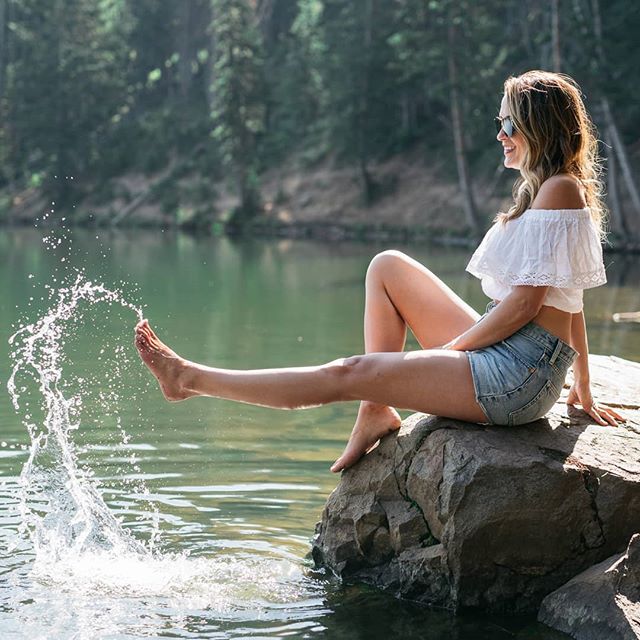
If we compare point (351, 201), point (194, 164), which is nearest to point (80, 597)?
point (351, 201)

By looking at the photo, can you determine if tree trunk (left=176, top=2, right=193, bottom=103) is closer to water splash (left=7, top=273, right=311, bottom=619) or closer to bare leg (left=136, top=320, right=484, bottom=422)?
water splash (left=7, top=273, right=311, bottom=619)

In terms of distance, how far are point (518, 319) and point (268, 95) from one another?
4346cm

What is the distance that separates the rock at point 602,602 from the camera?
4.18 m

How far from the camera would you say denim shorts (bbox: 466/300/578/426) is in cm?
462

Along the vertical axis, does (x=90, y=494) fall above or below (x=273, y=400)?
below

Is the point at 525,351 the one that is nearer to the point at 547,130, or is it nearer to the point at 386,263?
the point at 386,263

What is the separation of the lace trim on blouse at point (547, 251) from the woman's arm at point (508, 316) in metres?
0.05

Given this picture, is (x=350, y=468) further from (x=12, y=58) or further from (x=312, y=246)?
(x=12, y=58)

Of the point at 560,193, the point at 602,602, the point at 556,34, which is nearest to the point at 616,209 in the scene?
the point at 556,34

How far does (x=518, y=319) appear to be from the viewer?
4637 millimetres

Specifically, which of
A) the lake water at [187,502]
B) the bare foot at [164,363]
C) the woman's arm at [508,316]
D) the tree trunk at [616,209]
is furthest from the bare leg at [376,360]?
the tree trunk at [616,209]

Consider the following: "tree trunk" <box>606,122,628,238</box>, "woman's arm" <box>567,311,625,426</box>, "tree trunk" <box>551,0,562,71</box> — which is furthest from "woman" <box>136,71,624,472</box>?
"tree trunk" <box>606,122,628,238</box>

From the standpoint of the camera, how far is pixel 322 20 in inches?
1740

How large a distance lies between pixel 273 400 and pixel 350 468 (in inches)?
25.5
